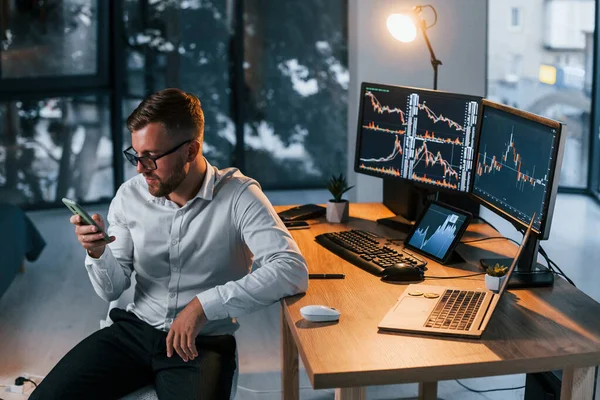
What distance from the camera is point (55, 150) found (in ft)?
21.6

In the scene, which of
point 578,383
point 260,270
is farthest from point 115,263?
point 578,383

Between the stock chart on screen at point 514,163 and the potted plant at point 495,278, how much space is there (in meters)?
0.15

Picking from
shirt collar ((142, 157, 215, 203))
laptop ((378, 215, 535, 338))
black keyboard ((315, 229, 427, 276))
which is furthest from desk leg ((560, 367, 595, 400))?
shirt collar ((142, 157, 215, 203))

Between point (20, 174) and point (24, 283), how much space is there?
5.35ft

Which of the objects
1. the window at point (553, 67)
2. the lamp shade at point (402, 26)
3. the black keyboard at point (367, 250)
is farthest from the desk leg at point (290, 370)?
the window at point (553, 67)

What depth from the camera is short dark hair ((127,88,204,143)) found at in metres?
2.43

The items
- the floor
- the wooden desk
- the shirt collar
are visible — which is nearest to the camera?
the wooden desk

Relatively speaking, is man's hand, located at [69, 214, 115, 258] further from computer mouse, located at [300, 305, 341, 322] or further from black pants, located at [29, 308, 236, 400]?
computer mouse, located at [300, 305, 341, 322]

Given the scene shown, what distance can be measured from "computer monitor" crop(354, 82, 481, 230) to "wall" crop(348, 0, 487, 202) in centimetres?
107

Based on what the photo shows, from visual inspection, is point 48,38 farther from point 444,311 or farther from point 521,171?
point 444,311

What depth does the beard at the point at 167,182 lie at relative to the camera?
2473 millimetres

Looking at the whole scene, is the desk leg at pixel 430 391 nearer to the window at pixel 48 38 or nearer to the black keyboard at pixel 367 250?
the black keyboard at pixel 367 250

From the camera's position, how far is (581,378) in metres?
2.07

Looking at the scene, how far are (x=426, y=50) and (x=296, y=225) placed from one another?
1.50 meters
